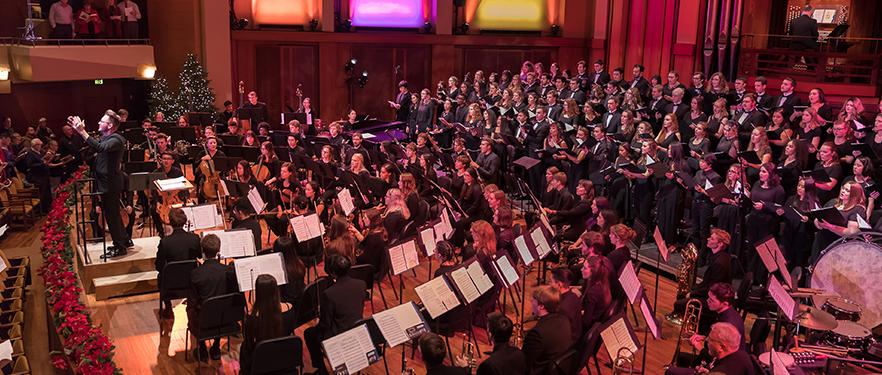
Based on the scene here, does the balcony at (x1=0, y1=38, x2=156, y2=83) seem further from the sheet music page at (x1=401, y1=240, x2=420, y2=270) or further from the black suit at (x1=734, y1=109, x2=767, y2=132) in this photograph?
the black suit at (x1=734, y1=109, x2=767, y2=132)

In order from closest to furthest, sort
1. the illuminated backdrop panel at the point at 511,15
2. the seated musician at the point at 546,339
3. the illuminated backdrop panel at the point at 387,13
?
the seated musician at the point at 546,339, the illuminated backdrop panel at the point at 387,13, the illuminated backdrop panel at the point at 511,15

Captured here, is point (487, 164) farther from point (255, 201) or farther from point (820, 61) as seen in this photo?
point (820, 61)

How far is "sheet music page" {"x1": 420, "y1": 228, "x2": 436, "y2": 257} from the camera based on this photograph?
8031mm

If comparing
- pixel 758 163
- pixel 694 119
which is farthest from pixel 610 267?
pixel 694 119

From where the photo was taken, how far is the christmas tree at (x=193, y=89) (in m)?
18.1

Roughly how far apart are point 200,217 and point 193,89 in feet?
33.5

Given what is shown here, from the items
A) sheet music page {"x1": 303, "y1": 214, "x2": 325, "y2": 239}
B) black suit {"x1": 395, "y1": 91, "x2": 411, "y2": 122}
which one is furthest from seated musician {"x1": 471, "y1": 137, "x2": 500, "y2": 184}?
black suit {"x1": 395, "y1": 91, "x2": 411, "y2": 122}

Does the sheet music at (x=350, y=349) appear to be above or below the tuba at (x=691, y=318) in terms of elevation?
above

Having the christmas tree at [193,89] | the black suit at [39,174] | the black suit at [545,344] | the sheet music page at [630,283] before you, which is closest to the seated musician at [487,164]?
the sheet music page at [630,283]

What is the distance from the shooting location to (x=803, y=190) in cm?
880

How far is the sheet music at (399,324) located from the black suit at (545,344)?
0.82m

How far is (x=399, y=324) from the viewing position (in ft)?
18.9

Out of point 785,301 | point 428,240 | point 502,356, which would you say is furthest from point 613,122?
point 502,356

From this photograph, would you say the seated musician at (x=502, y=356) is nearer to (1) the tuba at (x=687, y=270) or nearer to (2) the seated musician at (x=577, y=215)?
(1) the tuba at (x=687, y=270)
